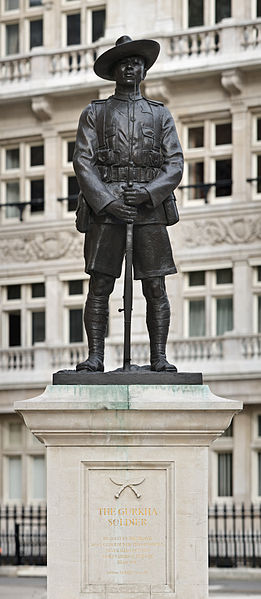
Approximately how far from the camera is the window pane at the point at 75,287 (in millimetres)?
38719

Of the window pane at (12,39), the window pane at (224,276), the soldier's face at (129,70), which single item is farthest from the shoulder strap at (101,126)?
the window pane at (12,39)

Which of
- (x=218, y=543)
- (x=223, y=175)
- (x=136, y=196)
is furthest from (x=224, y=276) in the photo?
(x=136, y=196)

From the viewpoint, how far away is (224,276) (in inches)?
1452

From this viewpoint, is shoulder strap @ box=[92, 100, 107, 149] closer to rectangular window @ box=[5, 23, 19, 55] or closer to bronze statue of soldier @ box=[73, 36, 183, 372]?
bronze statue of soldier @ box=[73, 36, 183, 372]

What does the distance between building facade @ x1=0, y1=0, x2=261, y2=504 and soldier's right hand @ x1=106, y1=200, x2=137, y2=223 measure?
2225cm

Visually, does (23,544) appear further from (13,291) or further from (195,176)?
(195,176)

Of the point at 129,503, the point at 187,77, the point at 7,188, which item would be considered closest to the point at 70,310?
the point at 7,188

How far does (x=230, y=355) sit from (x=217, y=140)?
17.7 feet

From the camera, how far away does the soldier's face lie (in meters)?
13.4

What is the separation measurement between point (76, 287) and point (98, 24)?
664 cm

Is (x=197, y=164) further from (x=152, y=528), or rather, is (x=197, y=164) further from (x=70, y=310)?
(x=152, y=528)

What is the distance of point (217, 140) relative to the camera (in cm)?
3731

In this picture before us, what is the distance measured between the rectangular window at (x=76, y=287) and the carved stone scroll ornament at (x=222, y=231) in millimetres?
3198

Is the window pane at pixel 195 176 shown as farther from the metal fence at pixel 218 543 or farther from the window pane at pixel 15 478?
the window pane at pixel 15 478
